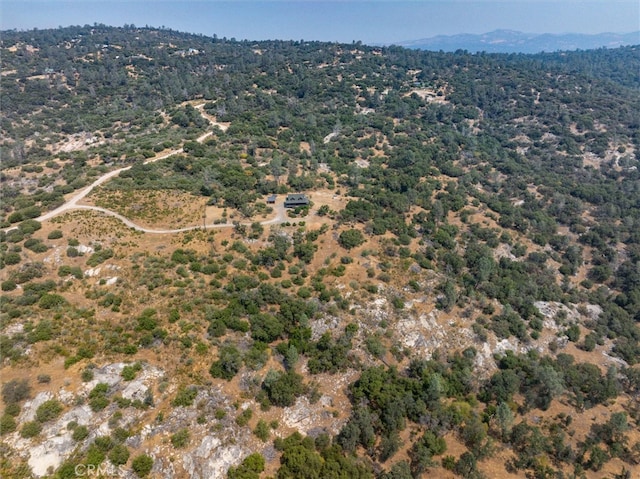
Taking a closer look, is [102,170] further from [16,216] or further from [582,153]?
[582,153]

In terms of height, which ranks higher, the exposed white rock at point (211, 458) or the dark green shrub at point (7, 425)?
the dark green shrub at point (7, 425)

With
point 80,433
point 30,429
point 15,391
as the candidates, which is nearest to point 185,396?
point 80,433

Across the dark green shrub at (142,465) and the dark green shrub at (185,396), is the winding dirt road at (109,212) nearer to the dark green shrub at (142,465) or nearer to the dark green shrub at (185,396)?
the dark green shrub at (185,396)

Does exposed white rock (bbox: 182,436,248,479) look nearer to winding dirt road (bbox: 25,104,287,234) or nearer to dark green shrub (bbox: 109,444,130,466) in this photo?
dark green shrub (bbox: 109,444,130,466)

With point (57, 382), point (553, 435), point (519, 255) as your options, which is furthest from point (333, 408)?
point (519, 255)

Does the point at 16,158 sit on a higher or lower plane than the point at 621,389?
higher

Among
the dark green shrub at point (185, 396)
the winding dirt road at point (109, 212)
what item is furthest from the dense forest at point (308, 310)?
the winding dirt road at point (109, 212)

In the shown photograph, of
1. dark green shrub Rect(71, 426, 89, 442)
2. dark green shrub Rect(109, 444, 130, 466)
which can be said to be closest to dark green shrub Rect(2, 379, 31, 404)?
dark green shrub Rect(71, 426, 89, 442)
